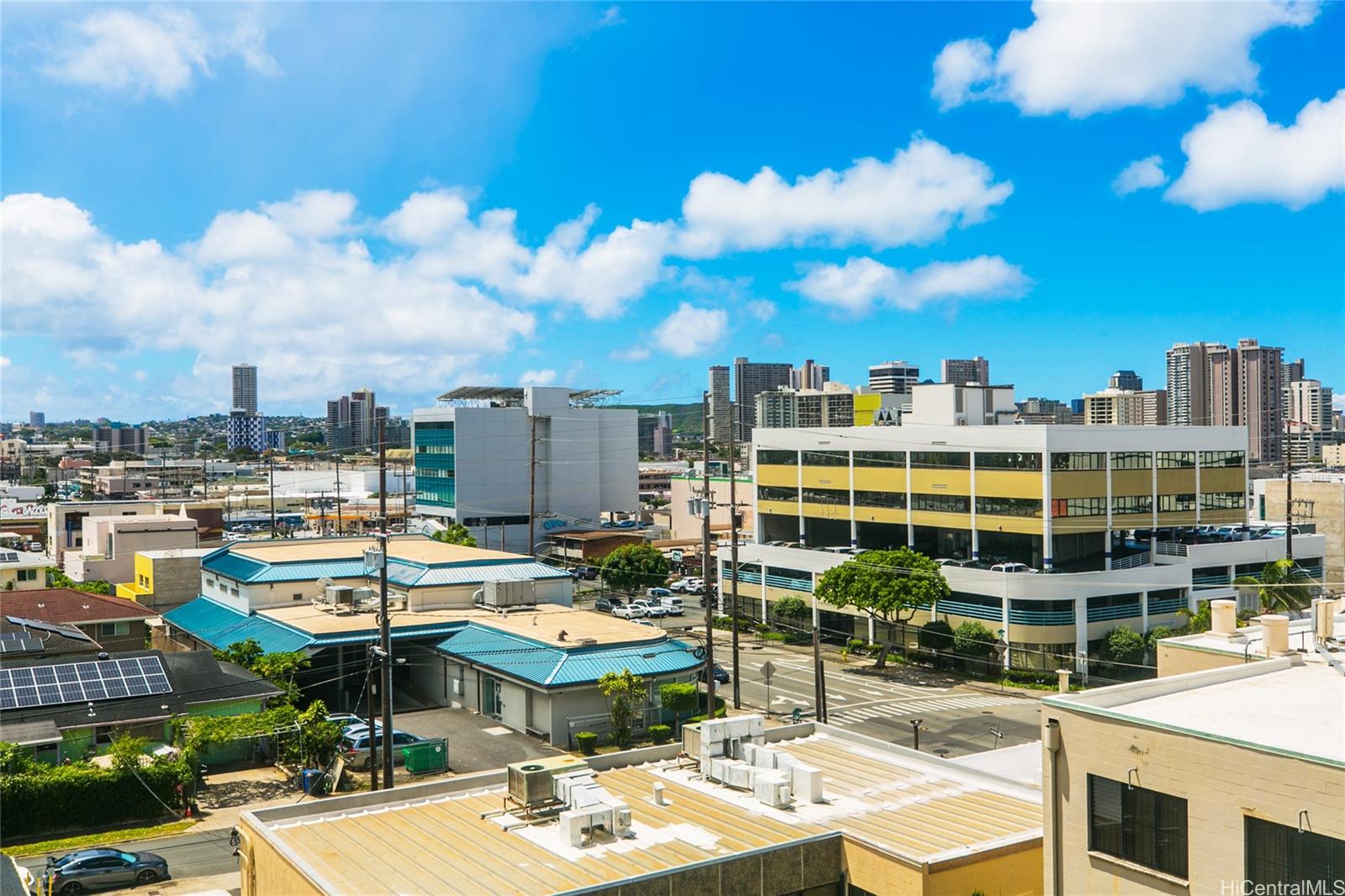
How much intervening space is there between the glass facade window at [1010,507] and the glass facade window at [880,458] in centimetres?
584

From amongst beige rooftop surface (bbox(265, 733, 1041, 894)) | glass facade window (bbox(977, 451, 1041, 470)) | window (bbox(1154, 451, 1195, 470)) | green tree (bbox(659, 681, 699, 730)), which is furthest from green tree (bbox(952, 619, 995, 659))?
beige rooftop surface (bbox(265, 733, 1041, 894))

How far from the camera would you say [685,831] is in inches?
643

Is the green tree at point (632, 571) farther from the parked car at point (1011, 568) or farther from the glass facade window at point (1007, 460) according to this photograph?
the parked car at point (1011, 568)

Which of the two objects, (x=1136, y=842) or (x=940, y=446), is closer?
(x=1136, y=842)

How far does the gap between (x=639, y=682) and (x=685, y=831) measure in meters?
21.3

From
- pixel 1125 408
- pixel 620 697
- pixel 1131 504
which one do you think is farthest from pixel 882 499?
pixel 1125 408

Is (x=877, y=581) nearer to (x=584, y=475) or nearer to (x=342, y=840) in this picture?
(x=342, y=840)

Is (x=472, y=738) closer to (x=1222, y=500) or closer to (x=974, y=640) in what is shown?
(x=974, y=640)

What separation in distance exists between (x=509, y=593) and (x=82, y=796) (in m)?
22.4

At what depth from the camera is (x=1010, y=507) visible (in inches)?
2147

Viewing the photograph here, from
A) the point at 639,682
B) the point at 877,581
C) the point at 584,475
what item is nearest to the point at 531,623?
the point at 639,682

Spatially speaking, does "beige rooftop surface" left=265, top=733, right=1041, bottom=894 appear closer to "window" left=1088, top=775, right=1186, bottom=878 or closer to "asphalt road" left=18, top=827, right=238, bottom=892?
"window" left=1088, top=775, right=1186, bottom=878

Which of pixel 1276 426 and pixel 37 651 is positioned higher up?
pixel 1276 426

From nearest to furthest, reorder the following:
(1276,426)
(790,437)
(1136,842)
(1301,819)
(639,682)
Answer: (1301,819), (1136,842), (639,682), (790,437), (1276,426)
